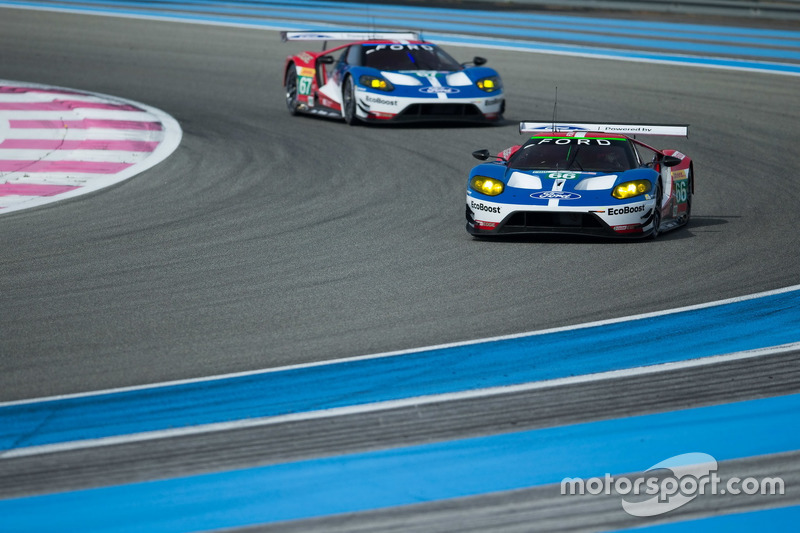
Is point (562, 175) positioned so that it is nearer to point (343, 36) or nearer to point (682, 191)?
point (682, 191)

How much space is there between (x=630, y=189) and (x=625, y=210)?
0.20 metres

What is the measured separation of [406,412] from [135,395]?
1.33m

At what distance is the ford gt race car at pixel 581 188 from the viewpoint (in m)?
9.01

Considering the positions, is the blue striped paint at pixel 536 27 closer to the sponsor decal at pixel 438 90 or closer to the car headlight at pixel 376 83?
the sponsor decal at pixel 438 90

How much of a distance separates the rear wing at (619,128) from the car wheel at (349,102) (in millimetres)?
5466

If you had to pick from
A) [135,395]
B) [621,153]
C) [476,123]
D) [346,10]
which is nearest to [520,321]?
[135,395]

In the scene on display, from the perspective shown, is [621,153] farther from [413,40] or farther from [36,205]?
[413,40]

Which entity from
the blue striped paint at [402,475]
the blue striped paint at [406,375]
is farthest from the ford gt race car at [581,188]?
the blue striped paint at [402,475]

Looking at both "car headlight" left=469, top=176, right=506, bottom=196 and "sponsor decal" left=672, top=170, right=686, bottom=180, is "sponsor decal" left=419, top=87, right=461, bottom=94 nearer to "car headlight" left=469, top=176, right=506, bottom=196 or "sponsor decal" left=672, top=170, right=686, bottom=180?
"sponsor decal" left=672, top=170, right=686, bottom=180

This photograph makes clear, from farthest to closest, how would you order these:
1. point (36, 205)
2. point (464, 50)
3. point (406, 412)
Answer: point (464, 50), point (36, 205), point (406, 412)

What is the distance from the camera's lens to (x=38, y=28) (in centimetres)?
2397

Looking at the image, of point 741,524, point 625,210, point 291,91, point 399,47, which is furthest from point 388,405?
point 291,91

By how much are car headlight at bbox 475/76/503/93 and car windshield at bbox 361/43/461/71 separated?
51 cm

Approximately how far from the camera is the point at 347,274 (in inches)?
323
